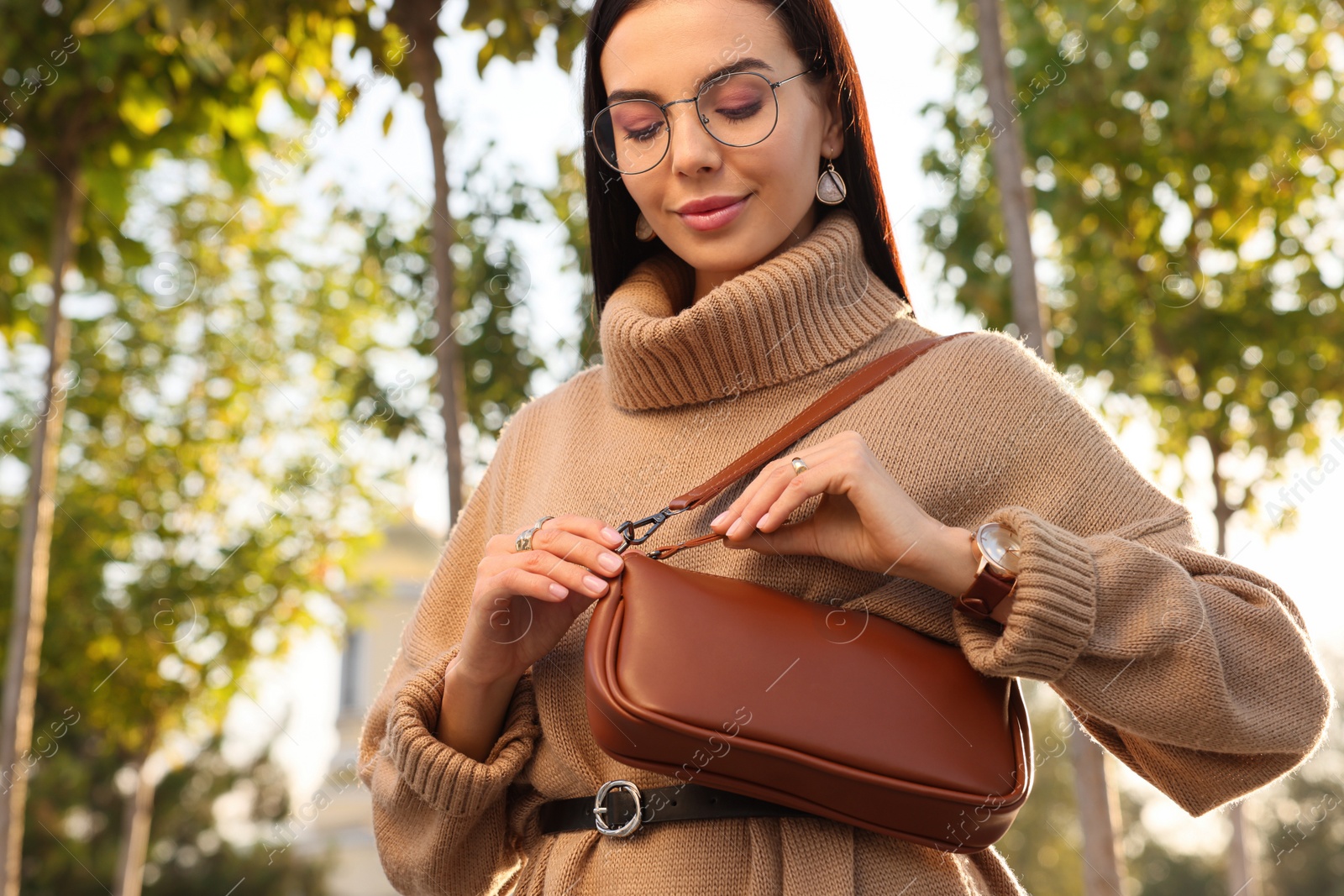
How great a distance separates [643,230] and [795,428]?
0.59 m

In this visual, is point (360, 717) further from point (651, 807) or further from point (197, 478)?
point (651, 807)

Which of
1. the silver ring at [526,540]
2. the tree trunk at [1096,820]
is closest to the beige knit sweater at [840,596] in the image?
the silver ring at [526,540]

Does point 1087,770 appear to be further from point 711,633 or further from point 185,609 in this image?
point 185,609

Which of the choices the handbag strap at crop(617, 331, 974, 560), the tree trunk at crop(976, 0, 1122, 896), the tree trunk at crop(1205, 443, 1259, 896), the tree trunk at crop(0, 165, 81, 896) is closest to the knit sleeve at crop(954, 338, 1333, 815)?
the handbag strap at crop(617, 331, 974, 560)

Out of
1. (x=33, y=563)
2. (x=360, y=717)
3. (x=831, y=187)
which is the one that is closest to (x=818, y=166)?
(x=831, y=187)

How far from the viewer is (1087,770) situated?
3.90 meters

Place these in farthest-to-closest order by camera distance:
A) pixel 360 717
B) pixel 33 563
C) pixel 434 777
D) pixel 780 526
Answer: pixel 360 717
pixel 33 563
pixel 434 777
pixel 780 526

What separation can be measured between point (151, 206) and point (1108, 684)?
11951 mm

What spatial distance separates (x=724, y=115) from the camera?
1841 mm

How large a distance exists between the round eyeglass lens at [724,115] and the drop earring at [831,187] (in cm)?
18

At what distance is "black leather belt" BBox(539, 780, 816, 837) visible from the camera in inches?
64.3

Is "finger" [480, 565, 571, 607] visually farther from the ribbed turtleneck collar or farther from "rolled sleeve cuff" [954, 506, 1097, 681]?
"rolled sleeve cuff" [954, 506, 1097, 681]

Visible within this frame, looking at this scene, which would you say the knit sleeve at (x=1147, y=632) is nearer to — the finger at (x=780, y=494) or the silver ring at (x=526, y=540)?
the finger at (x=780, y=494)

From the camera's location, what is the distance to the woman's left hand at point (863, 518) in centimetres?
155
